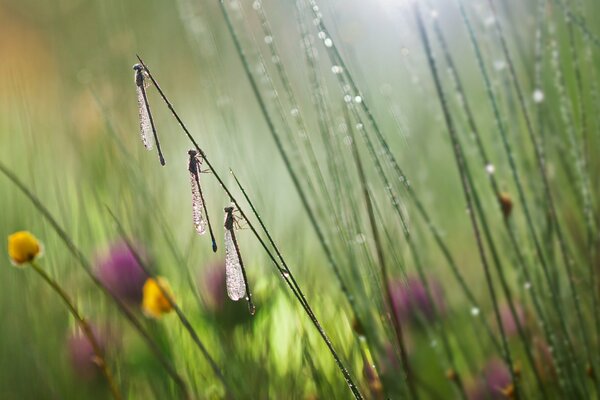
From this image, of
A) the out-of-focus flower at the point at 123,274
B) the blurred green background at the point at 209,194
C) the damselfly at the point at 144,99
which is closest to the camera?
the damselfly at the point at 144,99

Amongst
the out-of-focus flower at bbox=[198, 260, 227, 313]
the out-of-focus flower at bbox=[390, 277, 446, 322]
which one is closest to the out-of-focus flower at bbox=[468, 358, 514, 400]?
the out-of-focus flower at bbox=[390, 277, 446, 322]

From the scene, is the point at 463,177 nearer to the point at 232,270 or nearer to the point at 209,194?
the point at 232,270

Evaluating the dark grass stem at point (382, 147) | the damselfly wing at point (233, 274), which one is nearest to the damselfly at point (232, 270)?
the damselfly wing at point (233, 274)

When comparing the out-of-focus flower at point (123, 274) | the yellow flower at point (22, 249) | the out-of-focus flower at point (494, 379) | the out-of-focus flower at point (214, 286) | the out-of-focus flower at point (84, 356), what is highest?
the out-of-focus flower at point (123, 274)

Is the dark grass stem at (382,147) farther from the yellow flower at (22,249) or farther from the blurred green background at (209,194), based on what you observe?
the yellow flower at (22,249)

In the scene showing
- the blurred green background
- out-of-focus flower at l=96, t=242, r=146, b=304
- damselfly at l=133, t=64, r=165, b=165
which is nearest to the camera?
damselfly at l=133, t=64, r=165, b=165

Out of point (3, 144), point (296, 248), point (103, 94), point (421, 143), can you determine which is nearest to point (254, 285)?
point (296, 248)

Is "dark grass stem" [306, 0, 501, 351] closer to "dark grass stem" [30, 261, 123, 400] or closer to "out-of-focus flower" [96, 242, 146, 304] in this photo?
"dark grass stem" [30, 261, 123, 400]
